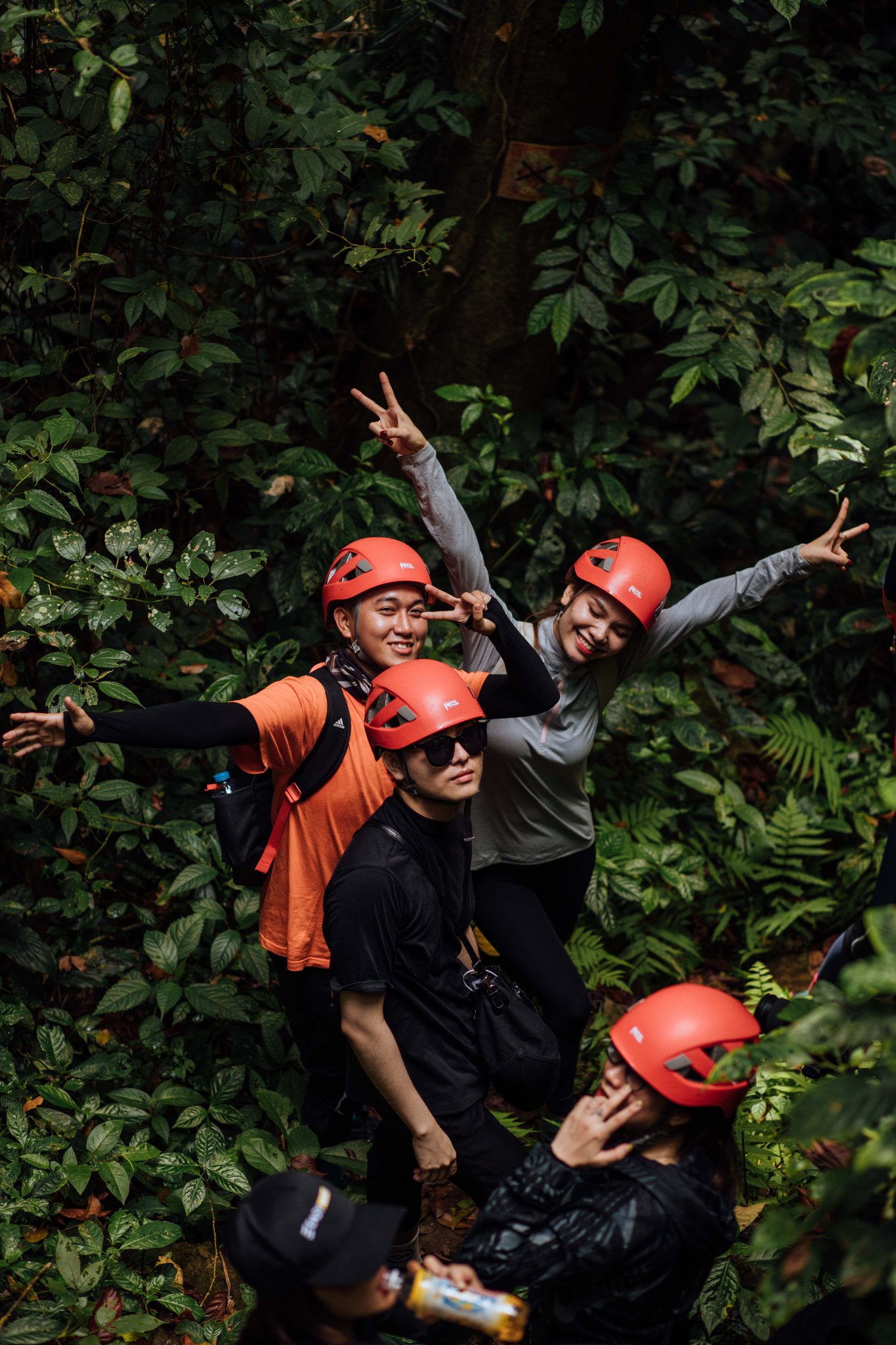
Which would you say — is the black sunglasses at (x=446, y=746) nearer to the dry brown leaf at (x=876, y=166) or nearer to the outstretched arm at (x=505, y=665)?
the outstretched arm at (x=505, y=665)

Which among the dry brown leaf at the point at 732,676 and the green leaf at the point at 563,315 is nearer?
the green leaf at the point at 563,315

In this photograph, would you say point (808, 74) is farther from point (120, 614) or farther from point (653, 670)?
point (120, 614)

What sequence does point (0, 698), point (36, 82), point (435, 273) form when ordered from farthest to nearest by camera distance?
1. point (435, 273)
2. point (36, 82)
3. point (0, 698)

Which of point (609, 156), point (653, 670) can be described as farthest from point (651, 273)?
point (653, 670)

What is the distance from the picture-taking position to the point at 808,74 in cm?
655

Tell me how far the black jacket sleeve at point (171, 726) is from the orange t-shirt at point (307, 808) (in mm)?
159

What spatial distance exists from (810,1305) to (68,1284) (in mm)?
2167

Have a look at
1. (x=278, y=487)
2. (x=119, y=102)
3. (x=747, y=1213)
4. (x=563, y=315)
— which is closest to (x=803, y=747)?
(x=563, y=315)

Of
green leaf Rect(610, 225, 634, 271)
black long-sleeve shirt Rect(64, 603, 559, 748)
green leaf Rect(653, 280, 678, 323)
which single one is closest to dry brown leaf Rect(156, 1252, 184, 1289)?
black long-sleeve shirt Rect(64, 603, 559, 748)

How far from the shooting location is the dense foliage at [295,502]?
3996mm

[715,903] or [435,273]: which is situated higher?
[435,273]

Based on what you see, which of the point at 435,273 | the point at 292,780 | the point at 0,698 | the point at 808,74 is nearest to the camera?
the point at 292,780

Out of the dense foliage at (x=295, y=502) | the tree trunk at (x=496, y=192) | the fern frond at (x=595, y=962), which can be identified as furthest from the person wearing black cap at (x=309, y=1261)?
the tree trunk at (x=496, y=192)

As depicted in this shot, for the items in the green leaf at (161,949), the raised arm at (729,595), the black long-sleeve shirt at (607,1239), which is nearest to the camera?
the black long-sleeve shirt at (607,1239)
